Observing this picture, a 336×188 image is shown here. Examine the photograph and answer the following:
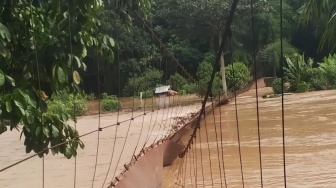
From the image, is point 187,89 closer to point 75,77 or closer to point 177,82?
point 177,82

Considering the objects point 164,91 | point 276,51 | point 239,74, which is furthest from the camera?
point 276,51

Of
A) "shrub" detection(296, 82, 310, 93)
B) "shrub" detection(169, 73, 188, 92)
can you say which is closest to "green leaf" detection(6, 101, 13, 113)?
"shrub" detection(169, 73, 188, 92)

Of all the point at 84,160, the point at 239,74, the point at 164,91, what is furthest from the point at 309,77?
the point at 84,160

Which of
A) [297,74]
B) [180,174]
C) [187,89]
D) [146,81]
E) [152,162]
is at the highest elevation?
[297,74]

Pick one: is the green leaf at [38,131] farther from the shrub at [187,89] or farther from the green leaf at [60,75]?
the shrub at [187,89]

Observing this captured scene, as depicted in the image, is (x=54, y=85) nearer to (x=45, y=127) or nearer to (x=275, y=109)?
(x=45, y=127)

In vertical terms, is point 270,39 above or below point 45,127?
above

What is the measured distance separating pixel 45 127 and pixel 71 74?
0.25 m

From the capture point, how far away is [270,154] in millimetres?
7391

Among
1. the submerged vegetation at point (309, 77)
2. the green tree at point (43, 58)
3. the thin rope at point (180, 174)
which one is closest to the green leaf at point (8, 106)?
the green tree at point (43, 58)

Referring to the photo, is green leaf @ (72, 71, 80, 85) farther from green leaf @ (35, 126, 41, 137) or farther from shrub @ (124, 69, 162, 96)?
shrub @ (124, 69, 162, 96)

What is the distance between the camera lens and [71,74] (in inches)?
84.8

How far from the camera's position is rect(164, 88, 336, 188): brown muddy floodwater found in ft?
19.8

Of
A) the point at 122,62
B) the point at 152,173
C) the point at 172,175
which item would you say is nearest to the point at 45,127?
the point at 152,173
